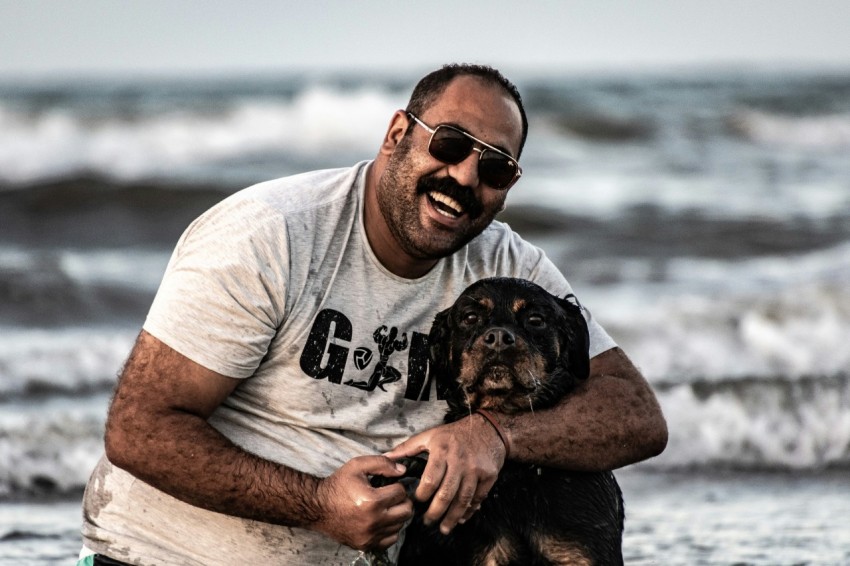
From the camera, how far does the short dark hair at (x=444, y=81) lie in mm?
3955

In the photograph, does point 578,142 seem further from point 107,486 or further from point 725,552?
point 107,486

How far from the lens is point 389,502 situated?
3264 mm

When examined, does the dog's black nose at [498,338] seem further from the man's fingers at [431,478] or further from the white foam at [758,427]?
the white foam at [758,427]

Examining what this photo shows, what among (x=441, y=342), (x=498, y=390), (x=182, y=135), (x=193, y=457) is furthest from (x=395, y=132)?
(x=182, y=135)

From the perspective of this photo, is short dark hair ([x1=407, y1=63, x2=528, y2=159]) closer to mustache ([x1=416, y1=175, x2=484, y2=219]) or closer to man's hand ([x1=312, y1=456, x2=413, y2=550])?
mustache ([x1=416, y1=175, x2=484, y2=219])

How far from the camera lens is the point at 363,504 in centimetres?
325

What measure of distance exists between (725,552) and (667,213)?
1037 cm

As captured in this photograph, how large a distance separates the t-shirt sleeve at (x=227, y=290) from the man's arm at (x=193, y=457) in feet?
0.20

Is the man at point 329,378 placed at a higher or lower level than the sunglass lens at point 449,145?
lower

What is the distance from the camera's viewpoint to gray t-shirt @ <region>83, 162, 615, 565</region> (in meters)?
3.50

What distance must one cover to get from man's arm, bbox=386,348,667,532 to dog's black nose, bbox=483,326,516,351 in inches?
8.8

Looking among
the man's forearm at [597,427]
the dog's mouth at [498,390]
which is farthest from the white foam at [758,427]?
the dog's mouth at [498,390]

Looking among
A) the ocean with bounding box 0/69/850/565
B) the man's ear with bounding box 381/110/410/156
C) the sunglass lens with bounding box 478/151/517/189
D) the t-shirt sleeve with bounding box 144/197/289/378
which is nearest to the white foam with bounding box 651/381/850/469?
the ocean with bounding box 0/69/850/565

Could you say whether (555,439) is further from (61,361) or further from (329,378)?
(61,361)
